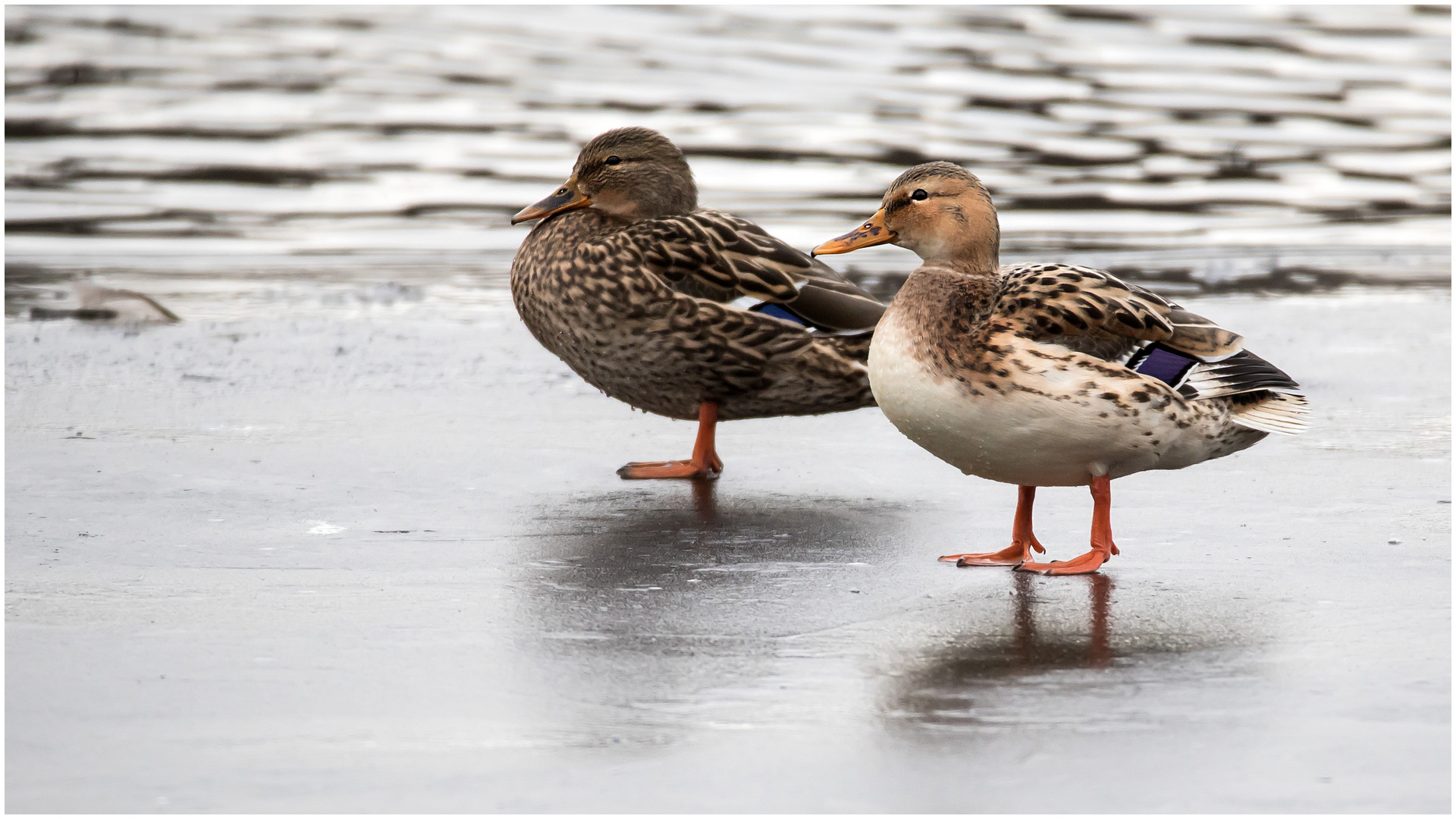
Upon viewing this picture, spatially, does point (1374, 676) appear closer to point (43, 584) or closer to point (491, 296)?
point (43, 584)

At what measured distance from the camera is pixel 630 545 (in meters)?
5.17

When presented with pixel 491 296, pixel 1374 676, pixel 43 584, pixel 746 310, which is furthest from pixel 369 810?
pixel 491 296

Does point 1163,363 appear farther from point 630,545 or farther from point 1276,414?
point 630,545

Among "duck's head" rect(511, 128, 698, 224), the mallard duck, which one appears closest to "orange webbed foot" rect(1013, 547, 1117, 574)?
the mallard duck

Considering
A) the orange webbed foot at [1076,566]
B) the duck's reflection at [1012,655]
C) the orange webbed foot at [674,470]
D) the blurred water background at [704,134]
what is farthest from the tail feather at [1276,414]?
the blurred water background at [704,134]

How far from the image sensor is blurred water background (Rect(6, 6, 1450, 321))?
1138 cm

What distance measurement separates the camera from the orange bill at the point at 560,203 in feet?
21.7

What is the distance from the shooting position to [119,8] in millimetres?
23812

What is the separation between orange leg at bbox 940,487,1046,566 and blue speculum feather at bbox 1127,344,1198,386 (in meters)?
0.50

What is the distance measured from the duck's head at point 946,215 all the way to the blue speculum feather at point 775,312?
1.15 meters

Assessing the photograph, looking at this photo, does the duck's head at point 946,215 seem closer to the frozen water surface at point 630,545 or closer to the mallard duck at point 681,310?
the frozen water surface at point 630,545

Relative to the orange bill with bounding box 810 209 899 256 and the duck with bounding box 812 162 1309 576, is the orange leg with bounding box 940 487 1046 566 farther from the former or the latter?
the orange bill with bounding box 810 209 899 256

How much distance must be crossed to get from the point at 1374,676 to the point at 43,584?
11.1ft

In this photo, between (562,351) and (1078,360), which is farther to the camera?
(562,351)
